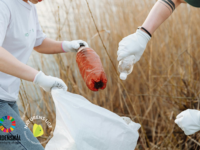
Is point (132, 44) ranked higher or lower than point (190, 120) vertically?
higher

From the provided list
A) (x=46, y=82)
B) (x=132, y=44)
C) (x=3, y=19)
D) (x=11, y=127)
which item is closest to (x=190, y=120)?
(x=132, y=44)

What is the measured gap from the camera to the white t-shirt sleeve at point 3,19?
0.70 meters

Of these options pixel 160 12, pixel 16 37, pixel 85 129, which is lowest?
pixel 85 129

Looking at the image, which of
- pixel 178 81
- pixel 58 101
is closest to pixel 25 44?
pixel 58 101

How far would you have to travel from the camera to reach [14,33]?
2.57 ft

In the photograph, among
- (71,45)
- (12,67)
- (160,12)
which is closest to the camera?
(12,67)

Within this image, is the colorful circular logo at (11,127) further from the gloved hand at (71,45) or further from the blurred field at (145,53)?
the blurred field at (145,53)

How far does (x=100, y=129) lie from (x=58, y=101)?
21 cm

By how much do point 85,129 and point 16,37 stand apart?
472mm

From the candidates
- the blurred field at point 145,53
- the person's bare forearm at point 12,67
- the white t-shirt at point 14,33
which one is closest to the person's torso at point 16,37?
the white t-shirt at point 14,33

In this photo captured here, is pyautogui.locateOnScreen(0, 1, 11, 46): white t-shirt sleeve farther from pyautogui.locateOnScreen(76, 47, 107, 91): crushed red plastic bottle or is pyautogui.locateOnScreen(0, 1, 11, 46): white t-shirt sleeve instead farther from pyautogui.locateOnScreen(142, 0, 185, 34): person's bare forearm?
pyautogui.locateOnScreen(142, 0, 185, 34): person's bare forearm

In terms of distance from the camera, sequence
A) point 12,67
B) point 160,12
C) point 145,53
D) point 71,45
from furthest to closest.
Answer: point 145,53 → point 71,45 → point 160,12 → point 12,67

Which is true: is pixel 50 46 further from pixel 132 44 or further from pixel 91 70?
pixel 132 44

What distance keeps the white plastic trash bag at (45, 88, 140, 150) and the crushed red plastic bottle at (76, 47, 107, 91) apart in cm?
11
